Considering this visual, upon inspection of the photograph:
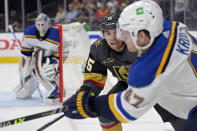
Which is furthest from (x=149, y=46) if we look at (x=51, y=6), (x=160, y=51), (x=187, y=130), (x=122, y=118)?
(x=51, y=6)

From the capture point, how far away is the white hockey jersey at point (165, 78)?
1.46 metres

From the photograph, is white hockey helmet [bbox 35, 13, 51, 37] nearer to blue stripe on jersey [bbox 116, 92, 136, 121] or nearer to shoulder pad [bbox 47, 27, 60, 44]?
shoulder pad [bbox 47, 27, 60, 44]

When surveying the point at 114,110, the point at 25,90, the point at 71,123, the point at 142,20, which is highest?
the point at 142,20

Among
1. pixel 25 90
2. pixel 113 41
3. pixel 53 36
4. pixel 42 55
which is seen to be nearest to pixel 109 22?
pixel 113 41

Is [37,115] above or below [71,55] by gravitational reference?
below

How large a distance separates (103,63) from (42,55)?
2.36 m

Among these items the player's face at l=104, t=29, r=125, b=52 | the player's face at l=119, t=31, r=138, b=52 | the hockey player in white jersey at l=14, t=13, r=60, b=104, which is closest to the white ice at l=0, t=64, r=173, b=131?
the hockey player in white jersey at l=14, t=13, r=60, b=104

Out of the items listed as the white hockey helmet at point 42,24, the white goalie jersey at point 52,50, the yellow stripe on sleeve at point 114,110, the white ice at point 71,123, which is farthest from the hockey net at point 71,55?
the yellow stripe on sleeve at point 114,110

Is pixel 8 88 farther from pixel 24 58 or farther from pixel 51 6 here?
pixel 51 6

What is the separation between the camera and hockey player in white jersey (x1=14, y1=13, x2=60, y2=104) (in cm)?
435

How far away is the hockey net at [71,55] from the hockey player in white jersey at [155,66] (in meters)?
2.78

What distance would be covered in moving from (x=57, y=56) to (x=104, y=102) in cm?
282

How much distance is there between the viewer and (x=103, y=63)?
2.20m

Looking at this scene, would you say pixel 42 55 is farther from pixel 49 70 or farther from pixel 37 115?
pixel 37 115
